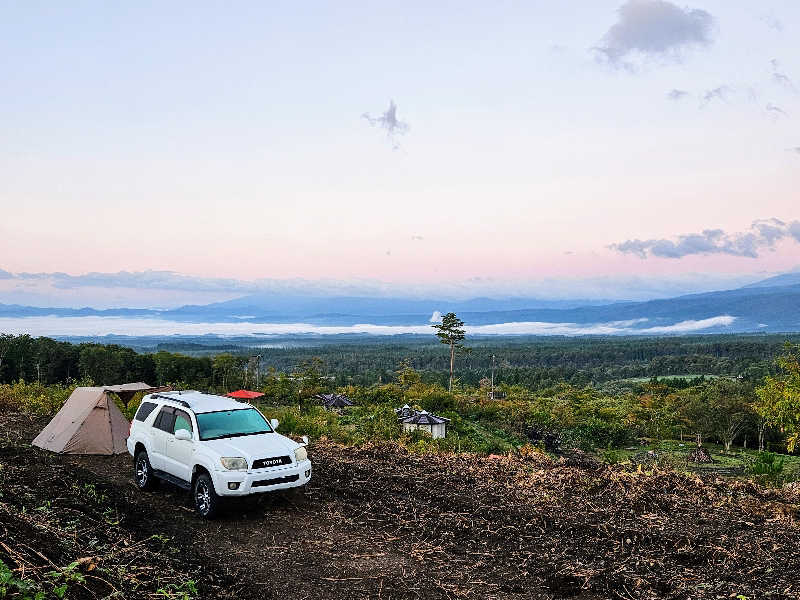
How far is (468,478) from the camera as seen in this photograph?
1051 cm

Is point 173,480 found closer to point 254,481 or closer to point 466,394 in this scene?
point 254,481

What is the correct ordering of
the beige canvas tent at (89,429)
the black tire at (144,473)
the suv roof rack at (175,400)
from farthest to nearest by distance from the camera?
the beige canvas tent at (89,429) → the black tire at (144,473) → the suv roof rack at (175,400)

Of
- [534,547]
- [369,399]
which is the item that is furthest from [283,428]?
[369,399]

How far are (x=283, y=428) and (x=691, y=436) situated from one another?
38.4 metres

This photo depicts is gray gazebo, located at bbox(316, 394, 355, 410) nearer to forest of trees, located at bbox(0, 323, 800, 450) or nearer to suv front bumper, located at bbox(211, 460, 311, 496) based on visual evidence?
forest of trees, located at bbox(0, 323, 800, 450)

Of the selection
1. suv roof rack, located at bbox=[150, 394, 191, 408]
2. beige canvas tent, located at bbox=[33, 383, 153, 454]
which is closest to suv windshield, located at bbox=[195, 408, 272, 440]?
suv roof rack, located at bbox=[150, 394, 191, 408]

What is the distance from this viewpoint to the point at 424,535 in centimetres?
781

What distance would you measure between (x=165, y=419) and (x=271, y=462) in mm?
2378

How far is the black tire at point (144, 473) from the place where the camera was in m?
9.87

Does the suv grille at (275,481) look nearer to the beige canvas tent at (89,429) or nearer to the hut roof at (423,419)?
the beige canvas tent at (89,429)

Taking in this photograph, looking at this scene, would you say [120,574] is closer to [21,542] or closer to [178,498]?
[21,542]

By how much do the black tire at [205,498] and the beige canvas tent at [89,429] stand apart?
5.65 meters

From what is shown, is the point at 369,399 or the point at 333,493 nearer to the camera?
the point at 333,493

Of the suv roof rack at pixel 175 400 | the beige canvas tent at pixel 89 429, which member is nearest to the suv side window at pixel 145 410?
the suv roof rack at pixel 175 400
